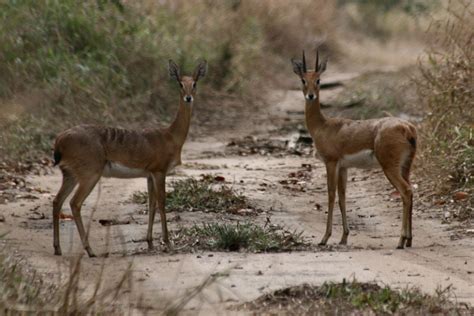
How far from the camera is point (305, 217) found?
1121 cm

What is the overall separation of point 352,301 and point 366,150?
3.08 metres

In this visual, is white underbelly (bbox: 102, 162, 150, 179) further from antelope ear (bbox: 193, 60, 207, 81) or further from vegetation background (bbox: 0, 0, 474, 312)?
vegetation background (bbox: 0, 0, 474, 312)

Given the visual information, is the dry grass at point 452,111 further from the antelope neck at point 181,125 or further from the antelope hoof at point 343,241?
the antelope neck at point 181,125

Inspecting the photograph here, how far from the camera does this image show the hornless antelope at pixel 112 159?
9.28 meters

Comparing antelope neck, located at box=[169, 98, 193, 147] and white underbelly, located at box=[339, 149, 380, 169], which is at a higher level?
antelope neck, located at box=[169, 98, 193, 147]

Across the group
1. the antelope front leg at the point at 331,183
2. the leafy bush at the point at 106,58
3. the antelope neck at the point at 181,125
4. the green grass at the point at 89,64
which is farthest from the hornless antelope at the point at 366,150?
the green grass at the point at 89,64

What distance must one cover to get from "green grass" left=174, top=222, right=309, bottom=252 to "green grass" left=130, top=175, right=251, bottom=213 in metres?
1.47

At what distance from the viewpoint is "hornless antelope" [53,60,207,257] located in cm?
928

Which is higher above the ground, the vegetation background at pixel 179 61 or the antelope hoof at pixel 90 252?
the vegetation background at pixel 179 61

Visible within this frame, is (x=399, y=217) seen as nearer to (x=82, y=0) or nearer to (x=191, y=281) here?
(x=191, y=281)

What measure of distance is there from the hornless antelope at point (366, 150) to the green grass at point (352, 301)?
231cm

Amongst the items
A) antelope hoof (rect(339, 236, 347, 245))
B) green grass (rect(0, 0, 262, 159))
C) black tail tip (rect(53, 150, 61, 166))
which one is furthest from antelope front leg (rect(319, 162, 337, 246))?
green grass (rect(0, 0, 262, 159))

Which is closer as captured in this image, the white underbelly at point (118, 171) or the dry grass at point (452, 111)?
the white underbelly at point (118, 171)

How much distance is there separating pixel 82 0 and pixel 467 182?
9.69 meters
